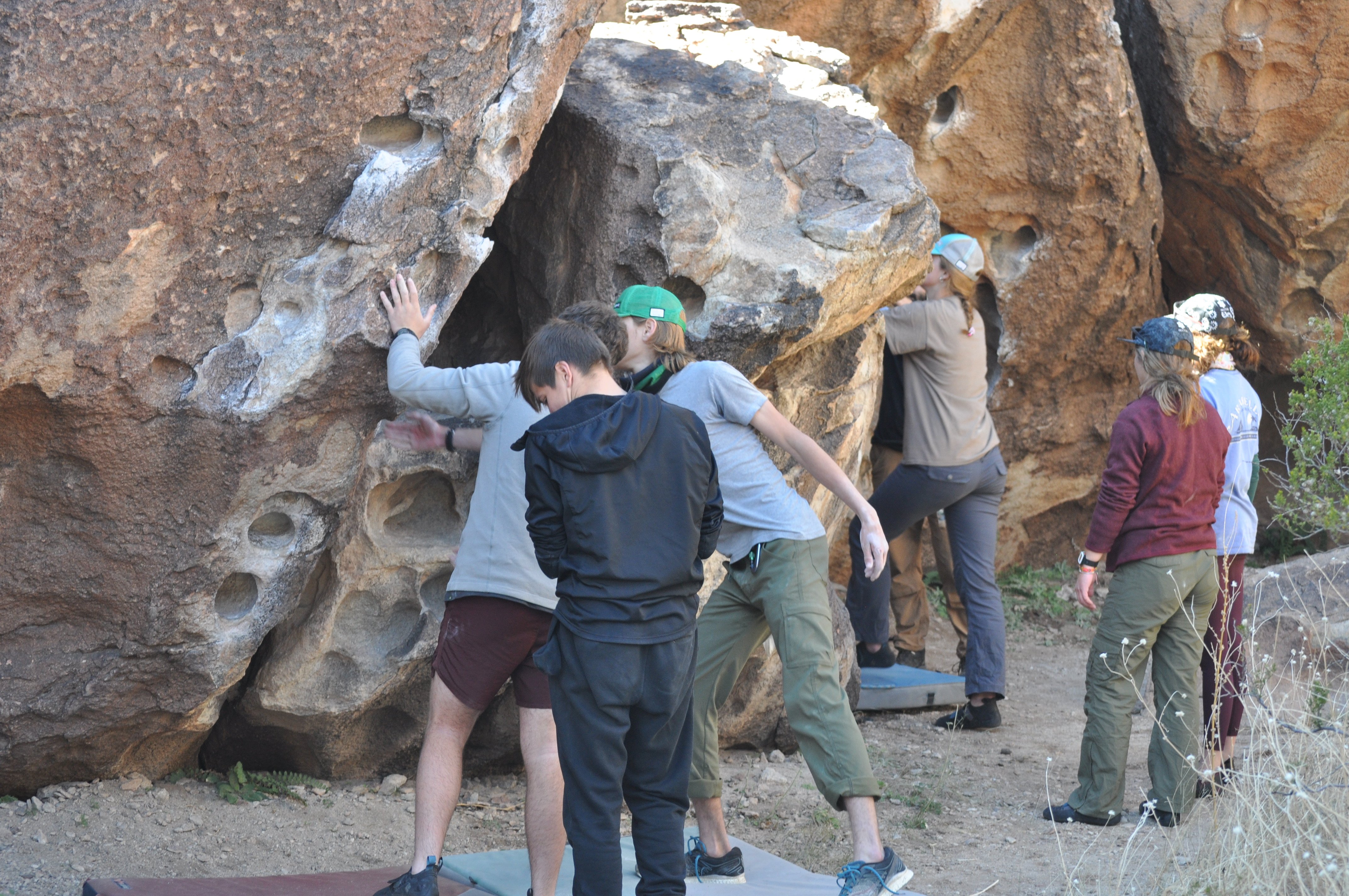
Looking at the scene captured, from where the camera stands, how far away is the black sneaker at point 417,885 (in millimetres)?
3270

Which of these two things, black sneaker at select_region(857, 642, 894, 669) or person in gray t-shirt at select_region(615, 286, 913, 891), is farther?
black sneaker at select_region(857, 642, 894, 669)

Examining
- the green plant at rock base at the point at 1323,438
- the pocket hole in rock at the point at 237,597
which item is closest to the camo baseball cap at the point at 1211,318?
the green plant at rock base at the point at 1323,438

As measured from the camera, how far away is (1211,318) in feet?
15.6

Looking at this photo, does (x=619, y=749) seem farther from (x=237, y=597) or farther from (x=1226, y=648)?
(x=1226, y=648)

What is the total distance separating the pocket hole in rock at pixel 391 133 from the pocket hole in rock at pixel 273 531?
1.22 metres

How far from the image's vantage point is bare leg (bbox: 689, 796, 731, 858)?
3.74 metres

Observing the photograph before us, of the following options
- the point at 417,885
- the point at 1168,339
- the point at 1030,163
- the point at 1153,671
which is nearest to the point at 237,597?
the point at 417,885

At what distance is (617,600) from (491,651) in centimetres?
80

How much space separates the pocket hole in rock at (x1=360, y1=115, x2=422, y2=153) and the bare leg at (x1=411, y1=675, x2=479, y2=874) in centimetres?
169

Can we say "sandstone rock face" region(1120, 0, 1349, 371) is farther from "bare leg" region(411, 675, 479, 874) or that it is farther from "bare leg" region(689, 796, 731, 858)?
"bare leg" region(411, 675, 479, 874)

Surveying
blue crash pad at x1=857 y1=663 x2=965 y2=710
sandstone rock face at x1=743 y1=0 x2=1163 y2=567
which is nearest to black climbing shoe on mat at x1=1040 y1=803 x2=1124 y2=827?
blue crash pad at x1=857 y1=663 x2=965 y2=710

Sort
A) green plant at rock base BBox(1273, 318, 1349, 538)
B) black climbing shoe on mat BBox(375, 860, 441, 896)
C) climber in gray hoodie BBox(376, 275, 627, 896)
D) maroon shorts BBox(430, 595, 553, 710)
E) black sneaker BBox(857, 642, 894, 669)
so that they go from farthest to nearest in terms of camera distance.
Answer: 1. black sneaker BBox(857, 642, 894, 669)
2. green plant at rock base BBox(1273, 318, 1349, 538)
3. maroon shorts BBox(430, 595, 553, 710)
4. climber in gray hoodie BBox(376, 275, 627, 896)
5. black climbing shoe on mat BBox(375, 860, 441, 896)

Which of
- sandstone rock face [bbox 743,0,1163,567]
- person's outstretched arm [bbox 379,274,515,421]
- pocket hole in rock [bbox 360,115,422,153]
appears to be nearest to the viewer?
person's outstretched arm [bbox 379,274,515,421]

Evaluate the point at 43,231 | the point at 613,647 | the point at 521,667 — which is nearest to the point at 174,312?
the point at 43,231
